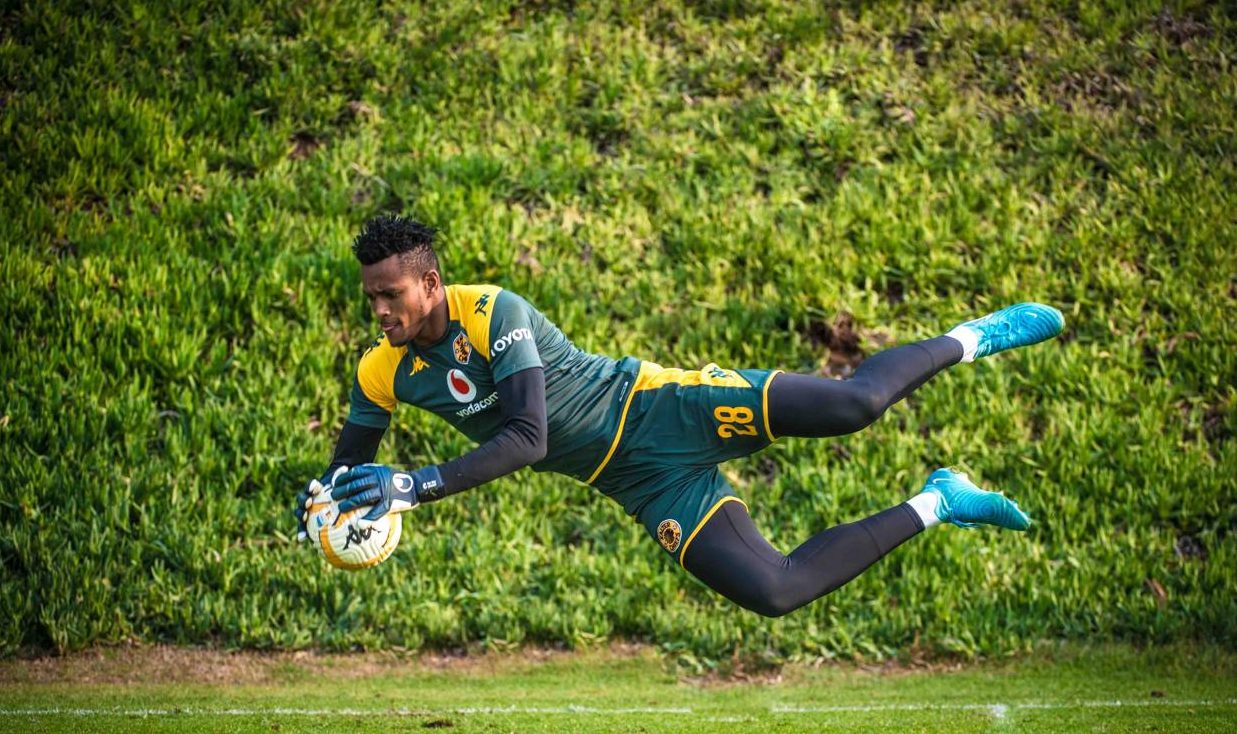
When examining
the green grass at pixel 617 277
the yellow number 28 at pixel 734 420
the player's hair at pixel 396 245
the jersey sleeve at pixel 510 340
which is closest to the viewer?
the jersey sleeve at pixel 510 340

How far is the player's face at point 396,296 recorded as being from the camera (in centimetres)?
532

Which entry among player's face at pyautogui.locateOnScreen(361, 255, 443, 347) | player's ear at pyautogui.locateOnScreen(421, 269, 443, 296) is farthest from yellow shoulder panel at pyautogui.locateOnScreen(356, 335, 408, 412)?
player's ear at pyautogui.locateOnScreen(421, 269, 443, 296)

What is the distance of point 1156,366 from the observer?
10547 mm

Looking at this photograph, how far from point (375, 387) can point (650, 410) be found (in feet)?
4.71

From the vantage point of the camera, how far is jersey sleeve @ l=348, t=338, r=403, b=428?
18.9 ft

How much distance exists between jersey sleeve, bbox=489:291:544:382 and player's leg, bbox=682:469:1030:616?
1292 millimetres

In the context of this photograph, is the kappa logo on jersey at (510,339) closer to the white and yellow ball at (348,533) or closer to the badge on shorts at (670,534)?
the white and yellow ball at (348,533)

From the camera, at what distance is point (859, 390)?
5.50 meters

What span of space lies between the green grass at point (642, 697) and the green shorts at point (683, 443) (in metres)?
1.80

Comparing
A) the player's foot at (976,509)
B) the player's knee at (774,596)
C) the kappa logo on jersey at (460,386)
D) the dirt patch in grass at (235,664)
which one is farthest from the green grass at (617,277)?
the kappa logo on jersey at (460,386)

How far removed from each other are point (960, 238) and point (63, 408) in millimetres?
8622

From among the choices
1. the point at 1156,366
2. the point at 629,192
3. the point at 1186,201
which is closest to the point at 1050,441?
the point at 1156,366

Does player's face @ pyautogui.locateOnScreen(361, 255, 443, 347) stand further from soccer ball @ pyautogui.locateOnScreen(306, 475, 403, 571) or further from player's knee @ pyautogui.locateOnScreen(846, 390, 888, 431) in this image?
player's knee @ pyautogui.locateOnScreen(846, 390, 888, 431)

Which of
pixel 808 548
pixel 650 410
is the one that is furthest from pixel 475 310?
pixel 808 548
